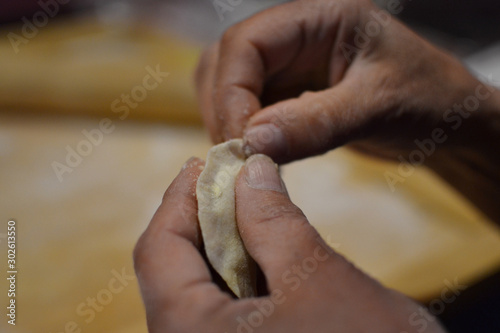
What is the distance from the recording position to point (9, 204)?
127cm

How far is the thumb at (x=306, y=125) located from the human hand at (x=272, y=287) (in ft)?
0.53

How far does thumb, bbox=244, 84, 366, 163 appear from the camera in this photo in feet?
2.43

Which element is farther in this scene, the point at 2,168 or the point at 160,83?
the point at 160,83

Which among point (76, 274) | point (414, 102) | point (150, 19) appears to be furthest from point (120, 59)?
point (414, 102)

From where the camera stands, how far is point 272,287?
480 mm

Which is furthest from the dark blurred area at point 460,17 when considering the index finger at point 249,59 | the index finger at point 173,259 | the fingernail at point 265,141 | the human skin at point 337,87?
the index finger at point 173,259

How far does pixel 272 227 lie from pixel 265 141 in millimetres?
223

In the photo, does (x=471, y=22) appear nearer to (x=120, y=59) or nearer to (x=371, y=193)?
(x=371, y=193)

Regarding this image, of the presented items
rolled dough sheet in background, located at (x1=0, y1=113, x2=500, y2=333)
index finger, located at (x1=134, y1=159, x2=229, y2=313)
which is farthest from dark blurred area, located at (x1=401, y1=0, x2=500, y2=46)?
index finger, located at (x1=134, y1=159, x2=229, y2=313)

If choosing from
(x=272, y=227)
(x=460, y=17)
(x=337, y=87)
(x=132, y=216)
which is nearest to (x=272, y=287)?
(x=272, y=227)

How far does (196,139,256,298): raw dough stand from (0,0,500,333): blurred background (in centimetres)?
48

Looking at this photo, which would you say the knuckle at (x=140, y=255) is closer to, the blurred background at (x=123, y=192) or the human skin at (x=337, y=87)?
the human skin at (x=337, y=87)

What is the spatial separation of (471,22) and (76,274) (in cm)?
202

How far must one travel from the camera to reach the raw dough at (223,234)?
0.62 metres
